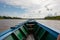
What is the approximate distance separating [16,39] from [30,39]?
3606 millimetres

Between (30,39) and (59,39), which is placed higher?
(59,39)

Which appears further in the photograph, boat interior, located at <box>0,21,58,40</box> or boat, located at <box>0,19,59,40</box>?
boat interior, located at <box>0,21,58,40</box>

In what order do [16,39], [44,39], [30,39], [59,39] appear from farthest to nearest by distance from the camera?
[30,39] → [44,39] → [16,39] → [59,39]

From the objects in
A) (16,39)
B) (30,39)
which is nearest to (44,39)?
(16,39)

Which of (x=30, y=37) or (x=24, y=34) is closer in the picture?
(x=24, y=34)

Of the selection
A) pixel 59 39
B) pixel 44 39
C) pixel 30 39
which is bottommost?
pixel 30 39

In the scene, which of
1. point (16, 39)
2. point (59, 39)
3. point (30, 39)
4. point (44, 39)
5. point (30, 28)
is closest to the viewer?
point (59, 39)

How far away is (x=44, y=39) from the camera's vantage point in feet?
23.6

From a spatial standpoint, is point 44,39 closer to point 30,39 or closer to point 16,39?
point 16,39

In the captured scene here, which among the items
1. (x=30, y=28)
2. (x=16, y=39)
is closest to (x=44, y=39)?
(x=16, y=39)

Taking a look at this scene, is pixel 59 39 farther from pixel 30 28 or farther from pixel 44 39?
pixel 30 28

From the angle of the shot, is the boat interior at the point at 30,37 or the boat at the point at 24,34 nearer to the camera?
the boat at the point at 24,34

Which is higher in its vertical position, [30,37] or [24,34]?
[24,34]

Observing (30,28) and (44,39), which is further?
(30,28)
